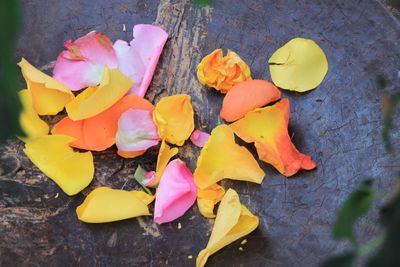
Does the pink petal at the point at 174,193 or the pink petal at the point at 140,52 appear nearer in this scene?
the pink petal at the point at 174,193

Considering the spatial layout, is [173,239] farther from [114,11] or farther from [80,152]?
[114,11]

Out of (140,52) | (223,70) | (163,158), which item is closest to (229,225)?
(163,158)

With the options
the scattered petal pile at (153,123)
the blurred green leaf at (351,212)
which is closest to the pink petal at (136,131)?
the scattered petal pile at (153,123)

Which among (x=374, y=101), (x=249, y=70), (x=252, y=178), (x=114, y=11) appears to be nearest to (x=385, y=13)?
(x=374, y=101)

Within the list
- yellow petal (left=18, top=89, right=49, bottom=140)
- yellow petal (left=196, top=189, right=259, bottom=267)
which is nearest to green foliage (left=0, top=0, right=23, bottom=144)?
yellow petal (left=196, top=189, right=259, bottom=267)

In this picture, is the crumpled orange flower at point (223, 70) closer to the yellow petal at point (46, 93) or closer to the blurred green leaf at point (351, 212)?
the yellow petal at point (46, 93)

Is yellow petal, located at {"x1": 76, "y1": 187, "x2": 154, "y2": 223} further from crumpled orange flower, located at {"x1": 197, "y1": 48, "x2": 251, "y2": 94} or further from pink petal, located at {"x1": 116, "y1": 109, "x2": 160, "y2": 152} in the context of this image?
crumpled orange flower, located at {"x1": 197, "y1": 48, "x2": 251, "y2": 94}
